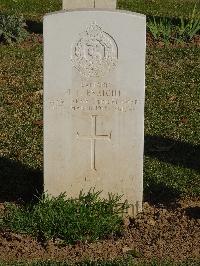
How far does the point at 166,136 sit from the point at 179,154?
0.50 metres

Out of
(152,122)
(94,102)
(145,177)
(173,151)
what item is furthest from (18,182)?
(152,122)

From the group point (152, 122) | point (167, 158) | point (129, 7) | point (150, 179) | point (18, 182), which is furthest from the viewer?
point (129, 7)

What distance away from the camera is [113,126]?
5863 millimetres

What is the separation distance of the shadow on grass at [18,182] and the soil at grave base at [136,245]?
75cm

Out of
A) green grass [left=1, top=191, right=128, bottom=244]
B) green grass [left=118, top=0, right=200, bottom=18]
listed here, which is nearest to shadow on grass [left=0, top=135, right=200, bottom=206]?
green grass [left=1, top=191, right=128, bottom=244]

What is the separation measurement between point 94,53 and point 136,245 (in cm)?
142

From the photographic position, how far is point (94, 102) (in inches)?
229

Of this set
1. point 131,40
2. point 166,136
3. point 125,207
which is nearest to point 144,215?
point 125,207

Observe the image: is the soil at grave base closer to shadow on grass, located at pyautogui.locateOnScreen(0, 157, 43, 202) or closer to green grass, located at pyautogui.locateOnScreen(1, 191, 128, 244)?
green grass, located at pyautogui.locateOnScreen(1, 191, 128, 244)

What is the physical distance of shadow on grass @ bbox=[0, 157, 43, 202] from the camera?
21.5 ft

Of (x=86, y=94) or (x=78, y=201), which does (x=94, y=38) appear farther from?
(x=78, y=201)

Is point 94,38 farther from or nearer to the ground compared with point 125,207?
farther from the ground

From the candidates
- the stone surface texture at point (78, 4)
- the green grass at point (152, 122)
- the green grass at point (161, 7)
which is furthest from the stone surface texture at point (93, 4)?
the green grass at point (161, 7)

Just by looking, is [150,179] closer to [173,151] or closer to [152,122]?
[173,151]
